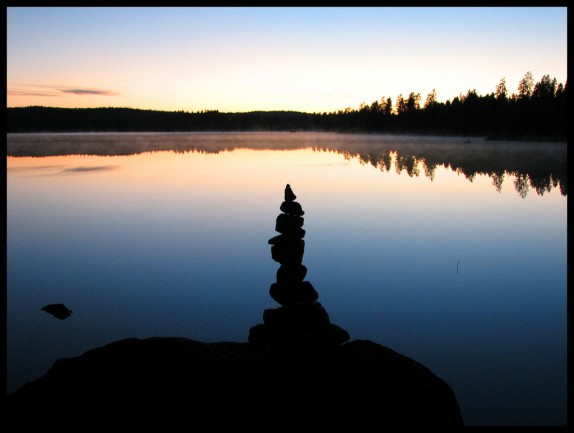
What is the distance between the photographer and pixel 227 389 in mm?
8414

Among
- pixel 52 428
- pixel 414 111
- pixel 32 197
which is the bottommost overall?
pixel 52 428

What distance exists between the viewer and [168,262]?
23.0 meters

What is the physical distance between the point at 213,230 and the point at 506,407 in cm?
2270

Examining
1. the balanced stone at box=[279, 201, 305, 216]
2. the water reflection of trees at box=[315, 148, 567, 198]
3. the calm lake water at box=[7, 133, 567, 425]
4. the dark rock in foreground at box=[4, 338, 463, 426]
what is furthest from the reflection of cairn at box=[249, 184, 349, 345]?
the water reflection of trees at box=[315, 148, 567, 198]

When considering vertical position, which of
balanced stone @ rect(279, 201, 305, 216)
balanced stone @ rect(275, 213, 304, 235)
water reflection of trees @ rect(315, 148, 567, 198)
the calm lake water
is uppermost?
water reflection of trees @ rect(315, 148, 567, 198)

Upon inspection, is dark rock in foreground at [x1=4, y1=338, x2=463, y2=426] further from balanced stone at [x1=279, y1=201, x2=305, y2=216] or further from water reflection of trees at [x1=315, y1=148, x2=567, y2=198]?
water reflection of trees at [x1=315, y1=148, x2=567, y2=198]

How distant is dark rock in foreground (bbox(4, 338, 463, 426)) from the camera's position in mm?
7785

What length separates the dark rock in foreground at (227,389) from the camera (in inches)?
307

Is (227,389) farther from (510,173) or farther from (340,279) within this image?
(510,173)

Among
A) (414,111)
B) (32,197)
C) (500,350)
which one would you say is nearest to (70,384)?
(500,350)

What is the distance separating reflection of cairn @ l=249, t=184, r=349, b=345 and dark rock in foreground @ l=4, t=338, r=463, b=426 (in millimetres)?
344

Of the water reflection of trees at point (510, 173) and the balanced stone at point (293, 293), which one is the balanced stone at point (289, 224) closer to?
the balanced stone at point (293, 293)

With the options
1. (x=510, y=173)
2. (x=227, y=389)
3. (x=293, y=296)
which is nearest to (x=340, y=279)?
(x=293, y=296)

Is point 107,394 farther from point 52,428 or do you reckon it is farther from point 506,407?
point 506,407
